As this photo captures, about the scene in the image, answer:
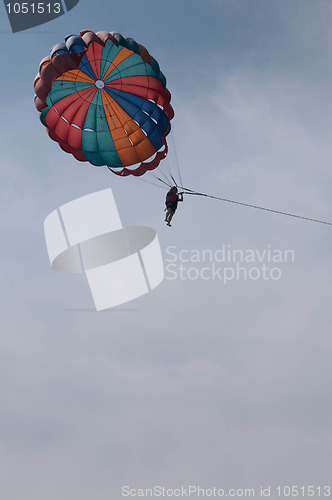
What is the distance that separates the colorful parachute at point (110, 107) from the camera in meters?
23.6

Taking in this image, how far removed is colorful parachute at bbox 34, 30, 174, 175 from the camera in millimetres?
23578

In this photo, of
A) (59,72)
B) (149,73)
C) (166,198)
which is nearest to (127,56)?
(149,73)

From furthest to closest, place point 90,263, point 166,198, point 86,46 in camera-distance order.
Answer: point 90,263 → point 166,198 → point 86,46

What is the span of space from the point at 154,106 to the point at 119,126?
156cm

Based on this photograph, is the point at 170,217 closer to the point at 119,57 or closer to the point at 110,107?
the point at 110,107

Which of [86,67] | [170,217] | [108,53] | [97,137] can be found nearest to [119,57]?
[108,53]

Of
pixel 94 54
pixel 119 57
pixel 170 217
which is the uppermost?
pixel 94 54

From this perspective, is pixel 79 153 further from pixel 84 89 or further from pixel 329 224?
pixel 329 224

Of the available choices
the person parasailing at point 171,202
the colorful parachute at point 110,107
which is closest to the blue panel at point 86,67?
the colorful parachute at point 110,107

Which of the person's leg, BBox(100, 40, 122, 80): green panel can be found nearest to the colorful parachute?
BBox(100, 40, 122, 80): green panel

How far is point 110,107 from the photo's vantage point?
24.8m

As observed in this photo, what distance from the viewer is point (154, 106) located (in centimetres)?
2458

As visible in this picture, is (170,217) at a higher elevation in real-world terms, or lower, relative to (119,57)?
lower

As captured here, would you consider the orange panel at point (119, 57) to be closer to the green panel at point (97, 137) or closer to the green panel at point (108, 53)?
the green panel at point (108, 53)
